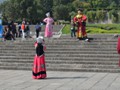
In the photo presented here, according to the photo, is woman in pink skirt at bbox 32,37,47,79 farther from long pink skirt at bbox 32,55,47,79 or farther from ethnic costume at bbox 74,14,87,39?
ethnic costume at bbox 74,14,87,39

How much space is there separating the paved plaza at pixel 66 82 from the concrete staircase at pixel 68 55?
3.32ft

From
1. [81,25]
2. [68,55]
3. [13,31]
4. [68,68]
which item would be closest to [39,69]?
[68,68]

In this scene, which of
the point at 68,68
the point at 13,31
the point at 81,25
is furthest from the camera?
the point at 13,31

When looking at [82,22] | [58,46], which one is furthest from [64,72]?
[82,22]

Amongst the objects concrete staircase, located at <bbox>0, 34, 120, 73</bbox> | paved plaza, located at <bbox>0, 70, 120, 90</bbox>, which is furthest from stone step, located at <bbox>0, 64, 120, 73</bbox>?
paved plaza, located at <bbox>0, 70, 120, 90</bbox>

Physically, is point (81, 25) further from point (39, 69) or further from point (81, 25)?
point (39, 69)

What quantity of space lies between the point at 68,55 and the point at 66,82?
16.5 ft

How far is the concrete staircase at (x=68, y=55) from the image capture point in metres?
16.3

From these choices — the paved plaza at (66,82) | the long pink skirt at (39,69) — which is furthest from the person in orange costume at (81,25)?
the long pink skirt at (39,69)

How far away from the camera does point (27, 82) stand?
1246cm

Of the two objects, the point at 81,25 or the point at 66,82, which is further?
the point at 81,25

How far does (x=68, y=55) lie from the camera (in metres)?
17.4

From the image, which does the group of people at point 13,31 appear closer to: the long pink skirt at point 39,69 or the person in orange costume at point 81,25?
the person in orange costume at point 81,25

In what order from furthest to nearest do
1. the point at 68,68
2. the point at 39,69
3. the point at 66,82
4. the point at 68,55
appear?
1. the point at 68,55
2. the point at 68,68
3. the point at 39,69
4. the point at 66,82
